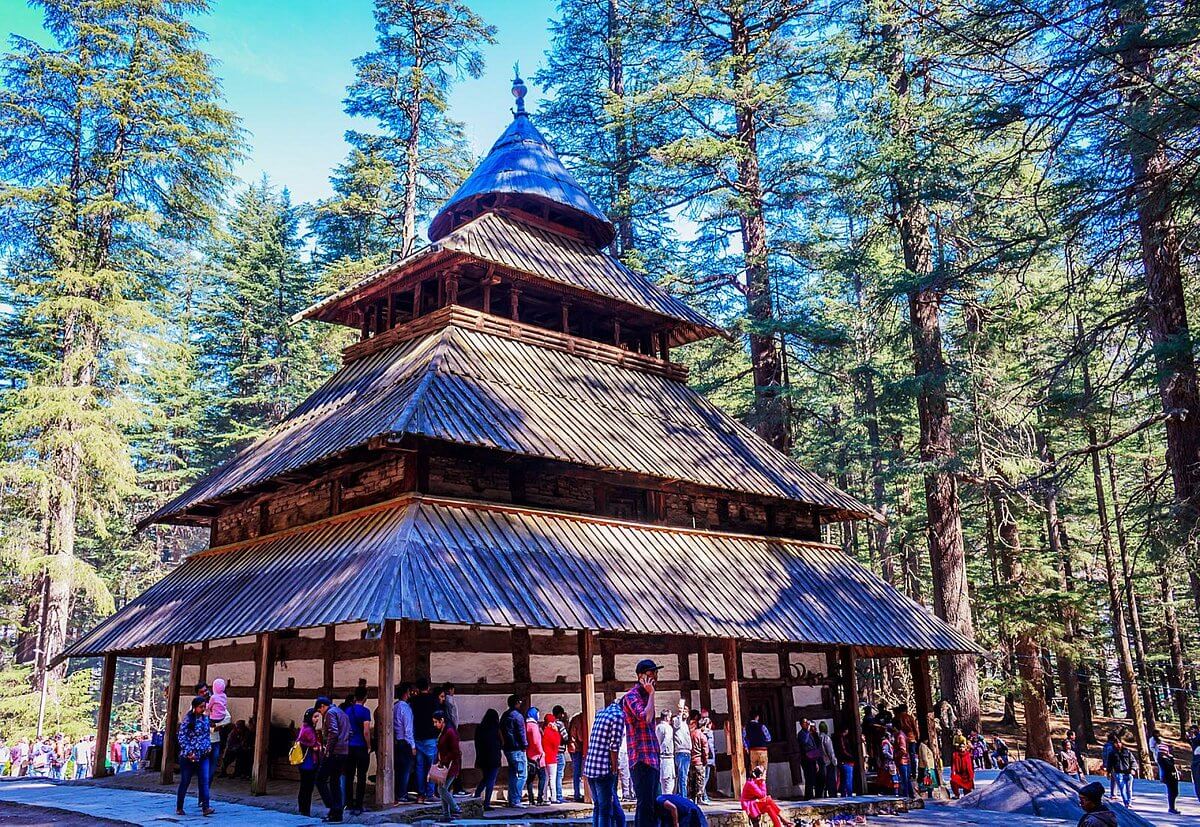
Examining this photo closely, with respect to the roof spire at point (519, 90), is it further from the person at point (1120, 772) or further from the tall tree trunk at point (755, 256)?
the person at point (1120, 772)

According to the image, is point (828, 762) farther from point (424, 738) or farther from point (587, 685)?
point (424, 738)

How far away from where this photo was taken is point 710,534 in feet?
62.0

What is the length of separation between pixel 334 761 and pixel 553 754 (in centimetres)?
379

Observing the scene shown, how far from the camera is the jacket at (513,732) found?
13.5 metres

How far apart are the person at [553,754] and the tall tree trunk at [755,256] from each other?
1519 cm

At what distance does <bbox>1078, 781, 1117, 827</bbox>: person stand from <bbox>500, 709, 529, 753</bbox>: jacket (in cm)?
783

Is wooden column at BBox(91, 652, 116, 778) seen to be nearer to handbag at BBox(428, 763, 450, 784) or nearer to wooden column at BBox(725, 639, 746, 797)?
handbag at BBox(428, 763, 450, 784)

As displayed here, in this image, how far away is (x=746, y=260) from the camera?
29.2 metres

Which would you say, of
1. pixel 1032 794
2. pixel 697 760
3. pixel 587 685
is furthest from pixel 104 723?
pixel 1032 794

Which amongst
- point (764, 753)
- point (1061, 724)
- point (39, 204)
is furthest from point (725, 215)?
point (1061, 724)

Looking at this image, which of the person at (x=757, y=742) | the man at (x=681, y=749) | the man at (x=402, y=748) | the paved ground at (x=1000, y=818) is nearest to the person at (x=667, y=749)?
the man at (x=681, y=749)

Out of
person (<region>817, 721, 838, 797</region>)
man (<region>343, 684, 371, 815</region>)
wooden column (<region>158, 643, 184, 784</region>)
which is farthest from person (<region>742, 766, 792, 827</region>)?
wooden column (<region>158, 643, 184, 784</region>)

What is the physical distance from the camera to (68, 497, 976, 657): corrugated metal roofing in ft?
42.8

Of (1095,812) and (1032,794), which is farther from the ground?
(1095,812)
